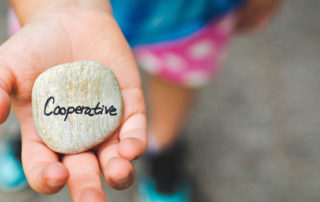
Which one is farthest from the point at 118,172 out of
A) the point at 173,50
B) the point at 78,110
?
the point at 173,50

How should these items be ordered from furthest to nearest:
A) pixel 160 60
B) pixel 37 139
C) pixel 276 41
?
1. pixel 276 41
2. pixel 160 60
3. pixel 37 139

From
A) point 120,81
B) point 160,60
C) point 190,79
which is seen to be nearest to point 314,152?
point 190,79

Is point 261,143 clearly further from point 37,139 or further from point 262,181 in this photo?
point 37,139

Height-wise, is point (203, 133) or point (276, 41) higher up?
point (276, 41)

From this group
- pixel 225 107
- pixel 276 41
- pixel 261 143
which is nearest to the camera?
pixel 261 143

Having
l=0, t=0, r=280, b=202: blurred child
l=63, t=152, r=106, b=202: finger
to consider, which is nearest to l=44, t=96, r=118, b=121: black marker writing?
l=63, t=152, r=106, b=202: finger

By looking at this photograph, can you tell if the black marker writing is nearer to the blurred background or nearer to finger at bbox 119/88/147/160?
finger at bbox 119/88/147/160

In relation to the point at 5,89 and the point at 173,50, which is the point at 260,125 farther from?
the point at 5,89
